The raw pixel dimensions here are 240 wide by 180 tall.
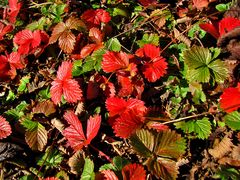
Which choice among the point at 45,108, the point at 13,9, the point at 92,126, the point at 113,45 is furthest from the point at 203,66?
the point at 13,9

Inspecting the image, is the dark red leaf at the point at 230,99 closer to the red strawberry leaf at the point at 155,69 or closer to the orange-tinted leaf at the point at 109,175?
the red strawberry leaf at the point at 155,69

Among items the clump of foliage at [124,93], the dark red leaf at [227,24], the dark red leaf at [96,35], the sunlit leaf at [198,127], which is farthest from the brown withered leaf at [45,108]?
the dark red leaf at [227,24]

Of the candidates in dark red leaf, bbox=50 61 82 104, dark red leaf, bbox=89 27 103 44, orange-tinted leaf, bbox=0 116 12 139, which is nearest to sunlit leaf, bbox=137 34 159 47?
dark red leaf, bbox=89 27 103 44

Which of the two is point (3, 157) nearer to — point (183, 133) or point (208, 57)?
point (183, 133)

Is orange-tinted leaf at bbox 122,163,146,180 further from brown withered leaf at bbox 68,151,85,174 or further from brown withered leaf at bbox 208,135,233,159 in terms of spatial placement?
brown withered leaf at bbox 208,135,233,159

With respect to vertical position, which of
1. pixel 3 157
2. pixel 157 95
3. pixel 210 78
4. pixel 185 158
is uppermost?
pixel 210 78

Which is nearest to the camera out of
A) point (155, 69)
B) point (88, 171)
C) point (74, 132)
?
point (88, 171)

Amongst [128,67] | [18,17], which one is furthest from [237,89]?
[18,17]

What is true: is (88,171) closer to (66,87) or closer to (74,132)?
(74,132)
